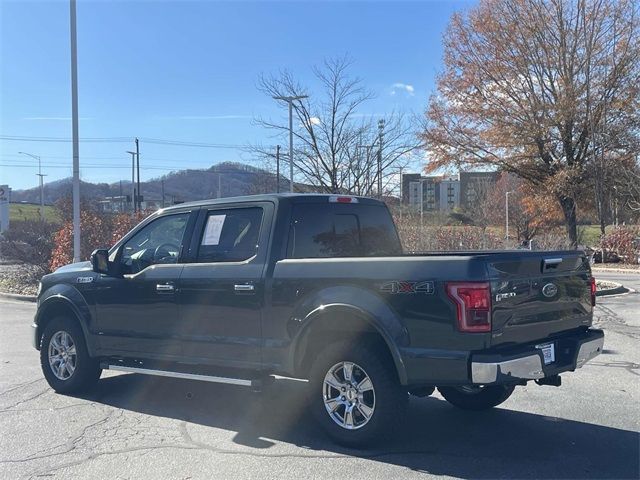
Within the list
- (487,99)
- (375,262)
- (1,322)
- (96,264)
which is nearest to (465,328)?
(375,262)

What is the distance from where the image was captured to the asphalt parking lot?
4625 mm

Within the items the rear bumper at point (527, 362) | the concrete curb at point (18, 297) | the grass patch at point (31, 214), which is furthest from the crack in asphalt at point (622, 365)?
the grass patch at point (31, 214)

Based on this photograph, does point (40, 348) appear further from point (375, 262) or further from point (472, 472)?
point (472, 472)

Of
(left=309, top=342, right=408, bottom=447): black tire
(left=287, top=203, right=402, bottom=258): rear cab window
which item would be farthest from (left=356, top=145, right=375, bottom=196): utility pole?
(left=309, top=342, right=408, bottom=447): black tire

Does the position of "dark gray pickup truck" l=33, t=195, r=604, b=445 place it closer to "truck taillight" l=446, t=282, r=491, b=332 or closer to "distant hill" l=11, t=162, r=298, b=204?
"truck taillight" l=446, t=282, r=491, b=332

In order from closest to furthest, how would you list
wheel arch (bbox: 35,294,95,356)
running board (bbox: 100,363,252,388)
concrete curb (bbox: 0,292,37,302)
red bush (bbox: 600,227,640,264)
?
running board (bbox: 100,363,252,388) → wheel arch (bbox: 35,294,95,356) → concrete curb (bbox: 0,292,37,302) → red bush (bbox: 600,227,640,264)

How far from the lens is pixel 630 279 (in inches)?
838

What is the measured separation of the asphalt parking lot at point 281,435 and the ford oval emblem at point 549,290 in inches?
48.0

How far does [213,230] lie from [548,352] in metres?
3.18

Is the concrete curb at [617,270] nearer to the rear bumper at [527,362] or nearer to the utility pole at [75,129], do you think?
the utility pole at [75,129]

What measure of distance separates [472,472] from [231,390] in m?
3.32

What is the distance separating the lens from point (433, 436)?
5344 mm

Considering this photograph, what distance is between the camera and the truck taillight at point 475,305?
4.38 meters

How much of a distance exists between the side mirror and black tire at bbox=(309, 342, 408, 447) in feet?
8.56
